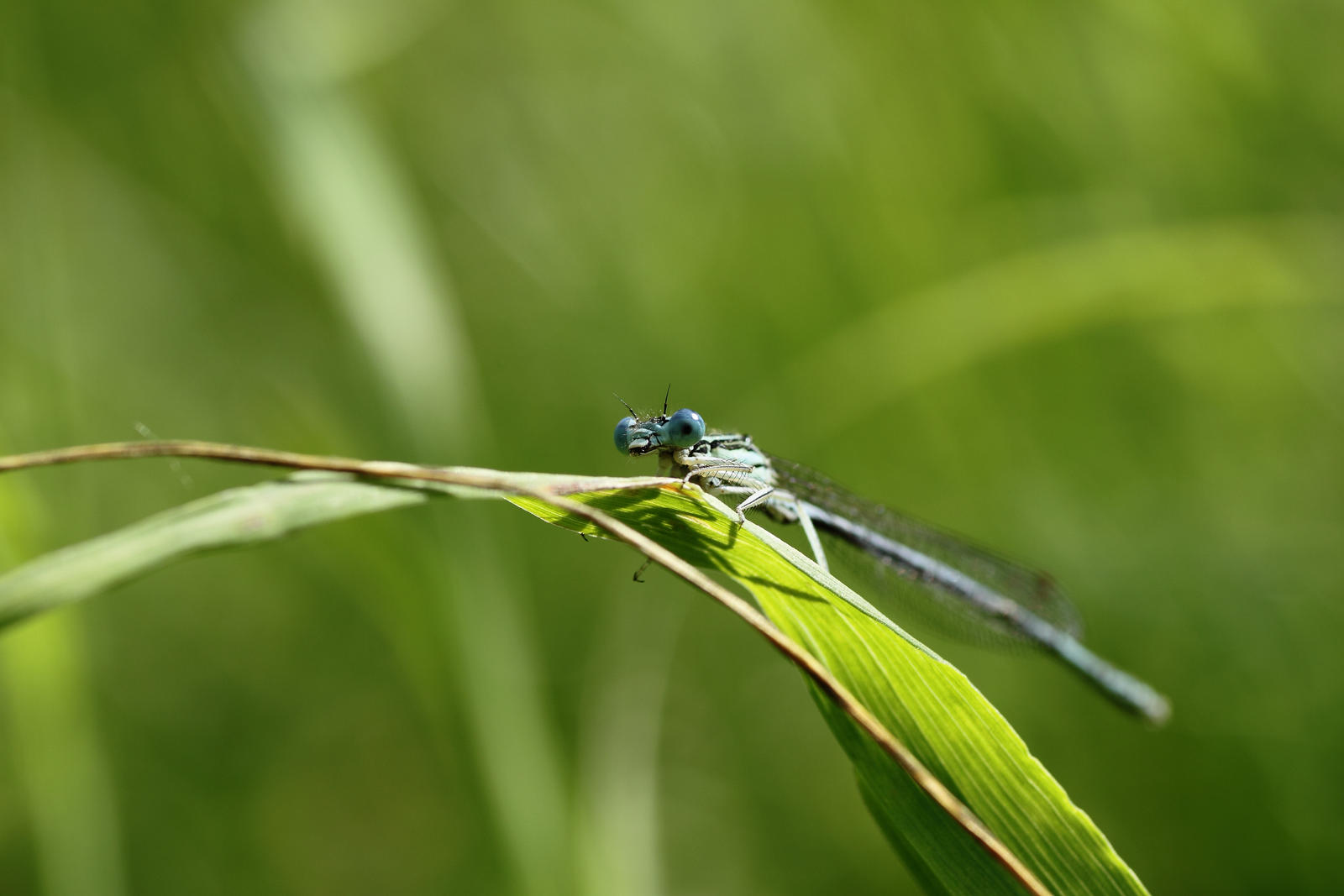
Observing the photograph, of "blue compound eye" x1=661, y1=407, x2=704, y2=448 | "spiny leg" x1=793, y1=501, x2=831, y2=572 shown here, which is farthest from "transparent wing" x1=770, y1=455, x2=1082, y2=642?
"blue compound eye" x1=661, y1=407, x2=704, y2=448

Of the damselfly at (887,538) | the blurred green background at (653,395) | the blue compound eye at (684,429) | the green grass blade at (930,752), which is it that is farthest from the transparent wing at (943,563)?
the green grass blade at (930,752)

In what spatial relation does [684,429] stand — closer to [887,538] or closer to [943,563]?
[887,538]

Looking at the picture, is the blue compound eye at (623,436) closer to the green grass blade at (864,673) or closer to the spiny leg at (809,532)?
the spiny leg at (809,532)

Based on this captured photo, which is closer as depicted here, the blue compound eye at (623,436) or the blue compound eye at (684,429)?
the blue compound eye at (684,429)

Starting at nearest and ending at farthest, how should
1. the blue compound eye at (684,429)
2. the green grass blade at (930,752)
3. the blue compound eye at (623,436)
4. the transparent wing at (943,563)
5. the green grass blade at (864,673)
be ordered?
the green grass blade at (864,673), the green grass blade at (930,752), the blue compound eye at (684,429), the blue compound eye at (623,436), the transparent wing at (943,563)

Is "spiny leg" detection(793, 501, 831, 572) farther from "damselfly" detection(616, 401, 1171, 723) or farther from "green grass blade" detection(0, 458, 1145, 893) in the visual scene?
"green grass blade" detection(0, 458, 1145, 893)

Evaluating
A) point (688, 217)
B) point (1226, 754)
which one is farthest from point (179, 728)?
point (1226, 754)

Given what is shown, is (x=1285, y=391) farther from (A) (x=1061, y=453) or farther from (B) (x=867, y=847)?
(B) (x=867, y=847)
